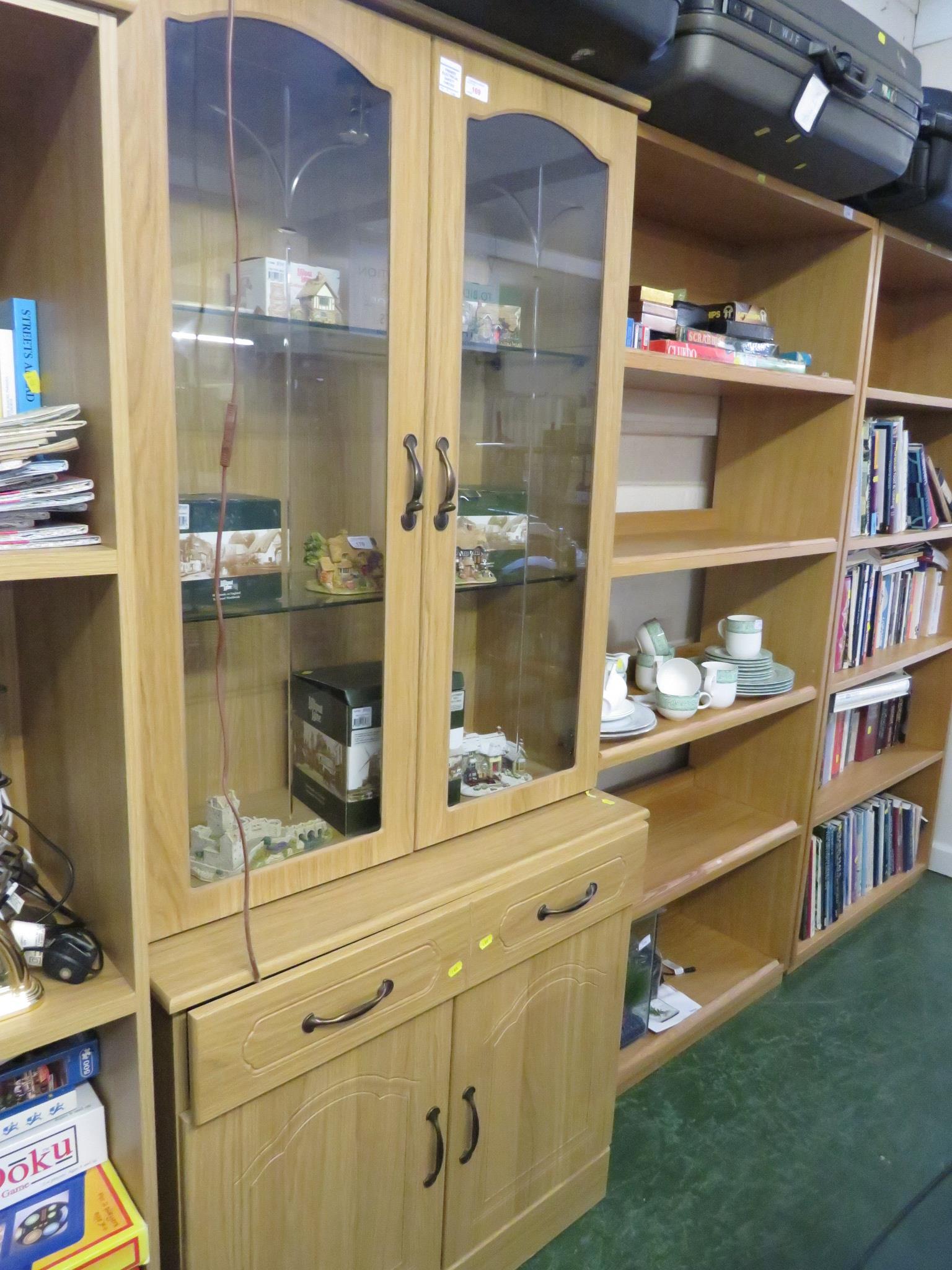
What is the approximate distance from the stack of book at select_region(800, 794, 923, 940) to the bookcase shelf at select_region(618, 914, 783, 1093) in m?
0.21

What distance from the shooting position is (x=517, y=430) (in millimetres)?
1477

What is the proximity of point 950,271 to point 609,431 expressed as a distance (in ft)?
5.30

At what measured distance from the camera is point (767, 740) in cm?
238

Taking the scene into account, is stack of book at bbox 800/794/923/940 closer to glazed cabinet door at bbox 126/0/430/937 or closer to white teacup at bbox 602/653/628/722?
white teacup at bbox 602/653/628/722

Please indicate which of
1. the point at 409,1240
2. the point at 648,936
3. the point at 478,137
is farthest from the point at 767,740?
the point at 478,137

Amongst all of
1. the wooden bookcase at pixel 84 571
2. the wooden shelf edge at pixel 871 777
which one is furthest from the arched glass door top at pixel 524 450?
the wooden shelf edge at pixel 871 777

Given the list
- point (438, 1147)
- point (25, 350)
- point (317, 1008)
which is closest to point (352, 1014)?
point (317, 1008)

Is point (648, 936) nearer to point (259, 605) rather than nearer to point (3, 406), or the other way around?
point (259, 605)

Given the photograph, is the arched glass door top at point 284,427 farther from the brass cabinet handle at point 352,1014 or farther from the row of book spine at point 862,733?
the row of book spine at point 862,733

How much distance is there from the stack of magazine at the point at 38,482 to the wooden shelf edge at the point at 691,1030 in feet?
5.41

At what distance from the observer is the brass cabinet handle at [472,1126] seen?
1350mm

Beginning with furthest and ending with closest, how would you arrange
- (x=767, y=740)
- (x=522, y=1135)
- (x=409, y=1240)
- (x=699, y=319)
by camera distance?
(x=767, y=740) < (x=699, y=319) < (x=522, y=1135) < (x=409, y=1240)

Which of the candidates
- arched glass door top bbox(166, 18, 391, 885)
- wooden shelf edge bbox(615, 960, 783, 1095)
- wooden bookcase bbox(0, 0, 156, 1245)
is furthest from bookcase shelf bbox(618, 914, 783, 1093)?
wooden bookcase bbox(0, 0, 156, 1245)

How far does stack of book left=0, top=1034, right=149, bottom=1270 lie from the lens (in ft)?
3.21
